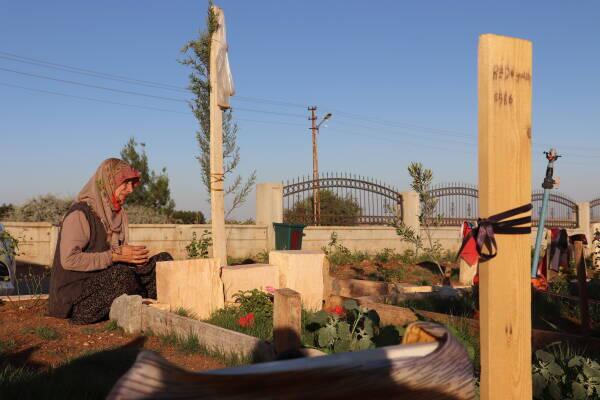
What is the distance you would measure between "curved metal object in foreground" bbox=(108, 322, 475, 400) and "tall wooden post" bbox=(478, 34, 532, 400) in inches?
41.8

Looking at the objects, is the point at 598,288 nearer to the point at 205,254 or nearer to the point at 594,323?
the point at 594,323

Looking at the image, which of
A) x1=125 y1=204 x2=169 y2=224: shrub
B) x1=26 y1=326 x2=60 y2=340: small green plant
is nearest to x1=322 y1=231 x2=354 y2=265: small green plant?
x1=125 y1=204 x2=169 y2=224: shrub

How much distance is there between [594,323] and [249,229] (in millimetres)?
10177

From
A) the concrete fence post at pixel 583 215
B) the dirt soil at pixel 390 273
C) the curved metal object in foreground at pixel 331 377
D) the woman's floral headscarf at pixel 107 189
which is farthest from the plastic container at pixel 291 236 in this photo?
the concrete fence post at pixel 583 215

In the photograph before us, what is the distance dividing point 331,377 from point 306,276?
4.89 metres

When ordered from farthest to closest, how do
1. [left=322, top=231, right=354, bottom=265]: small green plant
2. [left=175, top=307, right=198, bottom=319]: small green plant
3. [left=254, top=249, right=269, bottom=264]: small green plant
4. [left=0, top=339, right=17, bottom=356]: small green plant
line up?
[left=322, top=231, right=354, bottom=265]: small green plant, [left=254, top=249, right=269, bottom=264]: small green plant, [left=175, top=307, right=198, bottom=319]: small green plant, [left=0, top=339, right=17, bottom=356]: small green plant

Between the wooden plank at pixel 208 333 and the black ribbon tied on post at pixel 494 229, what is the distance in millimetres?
1760

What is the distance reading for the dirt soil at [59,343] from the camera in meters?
4.17

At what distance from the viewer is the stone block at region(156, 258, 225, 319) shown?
5.44 m

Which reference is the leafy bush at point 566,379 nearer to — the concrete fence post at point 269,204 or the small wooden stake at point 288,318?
the small wooden stake at point 288,318

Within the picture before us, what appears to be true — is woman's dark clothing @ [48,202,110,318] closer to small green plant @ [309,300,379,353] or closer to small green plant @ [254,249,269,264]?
small green plant @ [309,300,379,353]

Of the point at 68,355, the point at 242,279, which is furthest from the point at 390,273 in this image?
the point at 68,355

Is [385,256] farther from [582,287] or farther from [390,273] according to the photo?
[582,287]

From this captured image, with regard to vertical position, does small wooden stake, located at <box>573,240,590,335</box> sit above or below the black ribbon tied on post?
below
